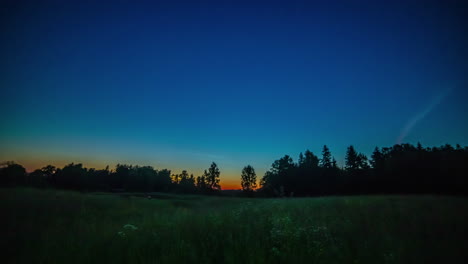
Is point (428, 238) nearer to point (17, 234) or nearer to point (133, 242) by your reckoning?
point (133, 242)

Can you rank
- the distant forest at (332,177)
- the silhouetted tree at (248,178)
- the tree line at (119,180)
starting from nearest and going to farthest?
the distant forest at (332,177) → the tree line at (119,180) → the silhouetted tree at (248,178)

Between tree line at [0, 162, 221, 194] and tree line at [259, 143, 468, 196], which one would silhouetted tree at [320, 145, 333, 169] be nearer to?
tree line at [259, 143, 468, 196]

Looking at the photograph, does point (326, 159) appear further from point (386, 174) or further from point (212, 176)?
point (212, 176)

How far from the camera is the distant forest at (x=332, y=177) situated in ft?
111

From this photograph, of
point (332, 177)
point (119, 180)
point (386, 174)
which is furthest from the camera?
point (119, 180)

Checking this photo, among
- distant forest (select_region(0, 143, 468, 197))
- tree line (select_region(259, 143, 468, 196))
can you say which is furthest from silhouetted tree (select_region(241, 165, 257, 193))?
tree line (select_region(259, 143, 468, 196))

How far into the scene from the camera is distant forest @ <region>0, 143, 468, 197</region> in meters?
34.0

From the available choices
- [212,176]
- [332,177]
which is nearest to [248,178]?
[212,176]

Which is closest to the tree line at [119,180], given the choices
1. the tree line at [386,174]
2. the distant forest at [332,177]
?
the distant forest at [332,177]

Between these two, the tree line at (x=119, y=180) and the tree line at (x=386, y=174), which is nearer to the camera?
the tree line at (x=386, y=174)

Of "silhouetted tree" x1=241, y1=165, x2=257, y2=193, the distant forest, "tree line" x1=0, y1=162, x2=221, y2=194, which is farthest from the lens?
"silhouetted tree" x1=241, y1=165, x2=257, y2=193

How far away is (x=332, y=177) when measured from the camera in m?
59.5

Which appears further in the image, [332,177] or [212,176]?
[212,176]

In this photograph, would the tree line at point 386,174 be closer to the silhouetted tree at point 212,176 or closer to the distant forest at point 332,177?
the distant forest at point 332,177
